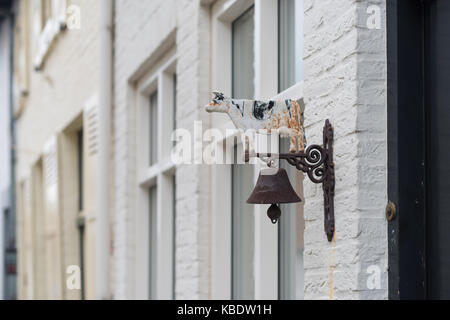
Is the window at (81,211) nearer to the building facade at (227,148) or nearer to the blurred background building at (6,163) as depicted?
the building facade at (227,148)

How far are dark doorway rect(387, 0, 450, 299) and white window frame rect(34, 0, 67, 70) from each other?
624 centimetres

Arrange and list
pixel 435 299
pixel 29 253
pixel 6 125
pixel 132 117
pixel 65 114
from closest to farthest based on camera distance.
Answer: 1. pixel 435 299
2. pixel 132 117
3. pixel 65 114
4. pixel 29 253
5. pixel 6 125

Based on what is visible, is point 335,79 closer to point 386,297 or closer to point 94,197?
point 386,297

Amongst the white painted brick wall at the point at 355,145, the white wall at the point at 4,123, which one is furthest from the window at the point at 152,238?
the white wall at the point at 4,123

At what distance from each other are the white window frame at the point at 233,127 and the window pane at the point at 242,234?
0.20 ft

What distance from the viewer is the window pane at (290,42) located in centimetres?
426

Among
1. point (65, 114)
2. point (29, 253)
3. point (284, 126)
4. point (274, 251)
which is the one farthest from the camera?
point (29, 253)

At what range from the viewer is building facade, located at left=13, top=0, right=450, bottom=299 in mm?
3219

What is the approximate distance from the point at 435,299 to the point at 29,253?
377 inches

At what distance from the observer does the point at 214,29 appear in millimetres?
5352

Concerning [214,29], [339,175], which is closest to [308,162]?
[339,175]

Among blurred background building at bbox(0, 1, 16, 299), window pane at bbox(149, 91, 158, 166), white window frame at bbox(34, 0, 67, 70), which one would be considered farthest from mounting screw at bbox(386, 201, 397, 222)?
blurred background building at bbox(0, 1, 16, 299)

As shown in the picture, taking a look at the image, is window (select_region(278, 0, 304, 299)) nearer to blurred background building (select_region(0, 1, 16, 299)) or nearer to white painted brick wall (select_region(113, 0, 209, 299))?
white painted brick wall (select_region(113, 0, 209, 299))

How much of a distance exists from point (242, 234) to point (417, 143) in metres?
2.03
